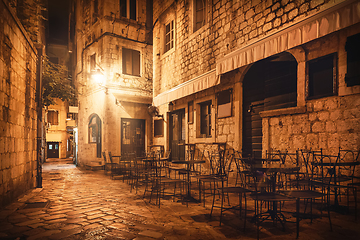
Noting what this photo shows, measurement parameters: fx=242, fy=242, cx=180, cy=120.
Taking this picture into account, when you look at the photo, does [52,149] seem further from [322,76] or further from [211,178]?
[322,76]

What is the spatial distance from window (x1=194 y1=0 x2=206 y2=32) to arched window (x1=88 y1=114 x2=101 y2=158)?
7.19 metres

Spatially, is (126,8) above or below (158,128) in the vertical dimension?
above

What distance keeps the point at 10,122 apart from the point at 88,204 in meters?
2.32

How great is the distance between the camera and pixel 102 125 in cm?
1263

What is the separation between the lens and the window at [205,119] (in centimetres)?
884

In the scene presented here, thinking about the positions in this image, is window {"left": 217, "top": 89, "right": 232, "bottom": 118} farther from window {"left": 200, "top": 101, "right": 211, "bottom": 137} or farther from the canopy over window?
window {"left": 200, "top": 101, "right": 211, "bottom": 137}

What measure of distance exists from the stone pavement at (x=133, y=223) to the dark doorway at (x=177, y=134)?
5377 millimetres

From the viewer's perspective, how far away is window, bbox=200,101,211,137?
8836 millimetres

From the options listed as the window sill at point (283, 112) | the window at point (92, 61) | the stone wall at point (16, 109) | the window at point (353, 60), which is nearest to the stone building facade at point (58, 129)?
the window at point (92, 61)

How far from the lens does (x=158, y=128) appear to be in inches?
486

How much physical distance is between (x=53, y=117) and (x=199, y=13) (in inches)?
803

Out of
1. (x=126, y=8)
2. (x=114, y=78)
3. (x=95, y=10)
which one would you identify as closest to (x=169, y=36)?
(x=114, y=78)

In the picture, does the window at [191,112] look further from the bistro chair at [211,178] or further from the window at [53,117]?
the window at [53,117]

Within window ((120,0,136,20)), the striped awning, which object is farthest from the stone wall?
→ window ((120,0,136,20))
